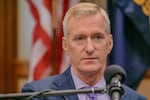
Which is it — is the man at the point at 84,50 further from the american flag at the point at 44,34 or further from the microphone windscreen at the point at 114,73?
the american flag at the point at 44,34

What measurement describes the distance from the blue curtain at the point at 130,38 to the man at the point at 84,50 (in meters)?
1.01

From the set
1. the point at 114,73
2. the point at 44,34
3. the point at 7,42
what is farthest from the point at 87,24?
the point at 7,42

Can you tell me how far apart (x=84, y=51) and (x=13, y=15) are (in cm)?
163

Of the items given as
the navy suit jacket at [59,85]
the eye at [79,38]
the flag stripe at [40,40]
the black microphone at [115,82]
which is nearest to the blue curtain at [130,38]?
the flag stripe at [40,40]

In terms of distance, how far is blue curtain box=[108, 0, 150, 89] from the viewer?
3.03 meters

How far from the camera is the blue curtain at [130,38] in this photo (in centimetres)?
303

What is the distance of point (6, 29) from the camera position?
340cm

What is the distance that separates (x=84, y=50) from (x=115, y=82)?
0.50 m

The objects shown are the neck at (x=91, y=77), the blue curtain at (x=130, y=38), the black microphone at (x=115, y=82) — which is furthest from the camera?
the blue curtain at (x=130, y=38)

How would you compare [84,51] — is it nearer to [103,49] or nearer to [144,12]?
[103,49]

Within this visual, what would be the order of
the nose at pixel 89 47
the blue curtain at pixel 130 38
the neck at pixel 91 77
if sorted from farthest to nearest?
the blue curtain at pixel 130 38 → the neck at pixel 91 77 → the nose at pixel 89 47

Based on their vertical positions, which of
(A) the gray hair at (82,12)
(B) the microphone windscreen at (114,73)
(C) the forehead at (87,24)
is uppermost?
(A) the gray hair at (82,12)

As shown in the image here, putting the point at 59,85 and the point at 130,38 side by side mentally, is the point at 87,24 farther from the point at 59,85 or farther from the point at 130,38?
the point at 130,38

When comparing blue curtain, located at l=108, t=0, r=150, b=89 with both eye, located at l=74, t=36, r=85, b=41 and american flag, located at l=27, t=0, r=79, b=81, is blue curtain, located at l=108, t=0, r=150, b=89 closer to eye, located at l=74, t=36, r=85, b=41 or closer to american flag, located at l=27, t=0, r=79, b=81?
american flag, located at l=27, t=0, r=79, b=81
